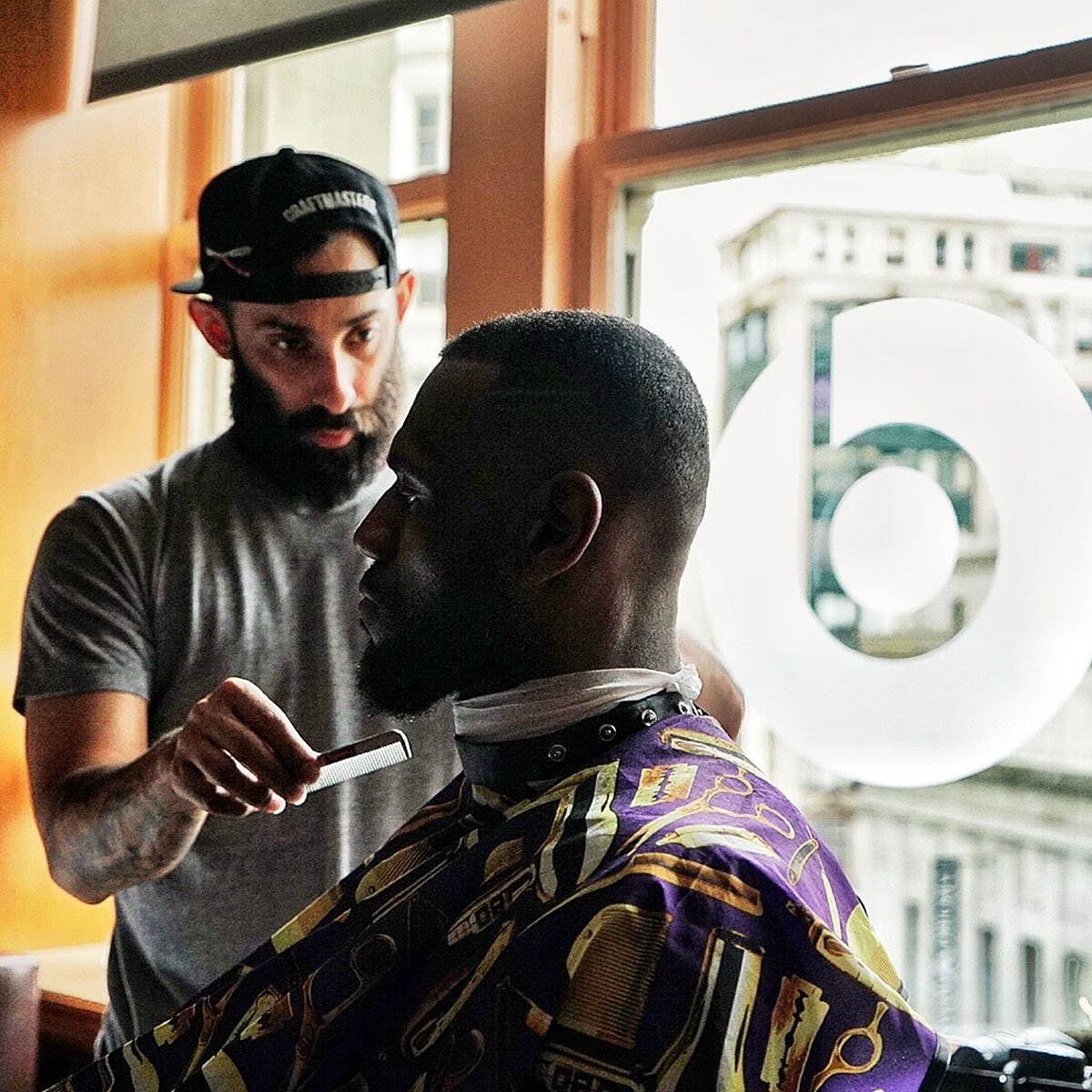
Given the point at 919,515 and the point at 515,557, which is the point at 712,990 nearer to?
the point at 515,557

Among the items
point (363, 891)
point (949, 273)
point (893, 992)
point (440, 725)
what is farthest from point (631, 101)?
point (893, 992)

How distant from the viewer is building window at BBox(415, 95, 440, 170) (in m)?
2.81

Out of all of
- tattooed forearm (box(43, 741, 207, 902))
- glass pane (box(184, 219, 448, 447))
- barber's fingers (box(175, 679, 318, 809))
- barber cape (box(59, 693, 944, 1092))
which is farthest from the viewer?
glass pane (box(184, 219, 448, 447))

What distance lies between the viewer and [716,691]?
5.75 feet

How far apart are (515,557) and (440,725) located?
2.24ft

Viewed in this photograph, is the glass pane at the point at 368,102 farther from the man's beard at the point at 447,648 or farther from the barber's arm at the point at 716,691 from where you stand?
the man's beard at the point at 447,648

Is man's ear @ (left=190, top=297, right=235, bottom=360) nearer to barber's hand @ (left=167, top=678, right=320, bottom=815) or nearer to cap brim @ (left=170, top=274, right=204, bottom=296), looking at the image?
cap brim @ (left=170, top=274, right=204, bottom=296)

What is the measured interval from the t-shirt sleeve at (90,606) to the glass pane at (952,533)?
0.78m

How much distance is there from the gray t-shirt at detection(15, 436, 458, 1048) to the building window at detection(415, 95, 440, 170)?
1.03m

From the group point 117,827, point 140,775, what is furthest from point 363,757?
point 117,827

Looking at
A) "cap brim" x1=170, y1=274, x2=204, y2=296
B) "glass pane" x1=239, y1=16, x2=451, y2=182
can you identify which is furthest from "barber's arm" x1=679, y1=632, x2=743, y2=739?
"glass pane" x1=239, y1=16, x2=451, y2=182

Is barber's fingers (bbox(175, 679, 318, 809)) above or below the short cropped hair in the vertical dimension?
below

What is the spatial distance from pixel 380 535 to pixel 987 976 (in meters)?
1.09

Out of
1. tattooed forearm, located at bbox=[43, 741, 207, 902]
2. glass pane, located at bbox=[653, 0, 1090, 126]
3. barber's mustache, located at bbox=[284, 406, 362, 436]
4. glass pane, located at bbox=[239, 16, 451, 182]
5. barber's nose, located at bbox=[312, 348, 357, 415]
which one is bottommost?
tattooed forearm, located at bbox=[43, 741, 207, 902]
